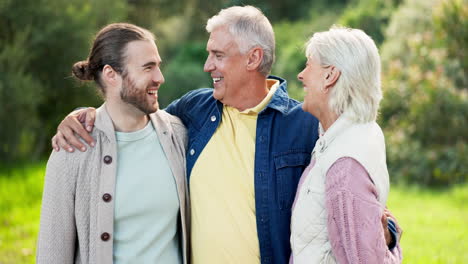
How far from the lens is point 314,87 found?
2.80 meters

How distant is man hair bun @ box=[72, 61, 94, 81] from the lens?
315cm

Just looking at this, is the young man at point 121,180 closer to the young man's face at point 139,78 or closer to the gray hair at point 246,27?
the young man's face at point 139,78

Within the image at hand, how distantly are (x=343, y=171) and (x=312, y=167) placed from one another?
10.5 inches

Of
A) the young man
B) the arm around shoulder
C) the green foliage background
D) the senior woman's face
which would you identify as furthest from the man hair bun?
the green foliage background

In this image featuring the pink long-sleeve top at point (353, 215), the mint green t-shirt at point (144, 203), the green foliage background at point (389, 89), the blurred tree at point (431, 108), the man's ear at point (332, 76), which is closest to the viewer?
the pink long-sleeve top at point (353, 215)

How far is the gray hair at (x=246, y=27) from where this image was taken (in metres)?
3.41

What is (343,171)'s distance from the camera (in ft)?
8.27

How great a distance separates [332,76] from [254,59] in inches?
31.7

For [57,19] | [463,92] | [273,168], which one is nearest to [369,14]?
[463,92]

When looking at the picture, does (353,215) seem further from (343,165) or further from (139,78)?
(139,78)

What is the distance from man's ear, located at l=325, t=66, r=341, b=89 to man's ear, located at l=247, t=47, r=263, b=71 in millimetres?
761

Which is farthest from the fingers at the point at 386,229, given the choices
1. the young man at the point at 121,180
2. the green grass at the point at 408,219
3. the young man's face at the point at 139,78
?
the green grass at the point at 408,219

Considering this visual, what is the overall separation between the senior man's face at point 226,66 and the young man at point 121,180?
15.7 inches

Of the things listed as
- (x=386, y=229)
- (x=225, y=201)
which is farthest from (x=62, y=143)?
(x=386, y=229)
